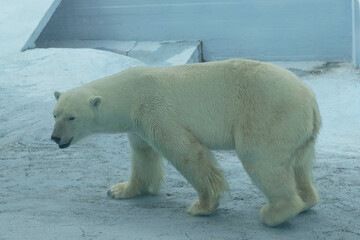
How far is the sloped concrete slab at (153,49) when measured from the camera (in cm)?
780

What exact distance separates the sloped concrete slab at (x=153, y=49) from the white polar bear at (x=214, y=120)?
172 inches

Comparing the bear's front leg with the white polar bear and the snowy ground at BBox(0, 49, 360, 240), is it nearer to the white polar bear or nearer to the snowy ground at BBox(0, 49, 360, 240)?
the snowy ground at BBox(0, 49, 360, 240)

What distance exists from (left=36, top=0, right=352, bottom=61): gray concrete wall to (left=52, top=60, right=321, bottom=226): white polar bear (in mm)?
5179

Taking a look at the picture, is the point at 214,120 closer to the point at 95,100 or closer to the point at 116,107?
the point at 116,107

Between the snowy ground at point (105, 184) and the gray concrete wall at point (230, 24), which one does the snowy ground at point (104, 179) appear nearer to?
the snowy ground at point (105, 184)

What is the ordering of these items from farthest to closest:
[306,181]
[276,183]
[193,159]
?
[306,181], [193,159], [276,183]

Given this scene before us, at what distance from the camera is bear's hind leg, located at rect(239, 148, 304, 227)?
3.00 metres

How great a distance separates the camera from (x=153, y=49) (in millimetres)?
8312

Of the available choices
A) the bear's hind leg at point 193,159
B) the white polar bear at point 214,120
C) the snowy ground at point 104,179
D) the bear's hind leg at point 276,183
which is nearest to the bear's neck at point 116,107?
the white polar bear at point 214,120

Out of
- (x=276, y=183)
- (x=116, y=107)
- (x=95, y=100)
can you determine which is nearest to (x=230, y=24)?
(x=116, y=107)

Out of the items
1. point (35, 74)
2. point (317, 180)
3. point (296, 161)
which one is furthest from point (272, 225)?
point (35, 74)

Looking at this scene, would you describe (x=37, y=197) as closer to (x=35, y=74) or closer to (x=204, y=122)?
(x=204, y=122)

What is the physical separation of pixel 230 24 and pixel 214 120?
5.46 metres

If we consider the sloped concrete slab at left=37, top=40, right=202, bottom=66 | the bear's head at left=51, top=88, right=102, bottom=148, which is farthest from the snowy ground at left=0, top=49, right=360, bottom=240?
the sloped concrete slab at left=37, top=40, right=202, bottom=66
